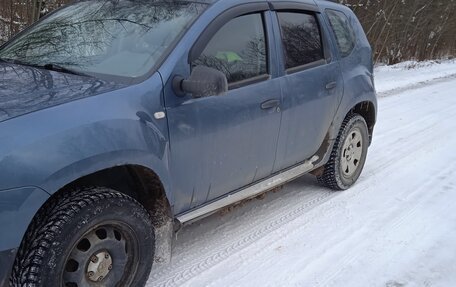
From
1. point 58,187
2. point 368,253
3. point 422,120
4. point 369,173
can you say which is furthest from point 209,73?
point 422,120

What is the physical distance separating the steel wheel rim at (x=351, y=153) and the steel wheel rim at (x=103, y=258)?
106 inches

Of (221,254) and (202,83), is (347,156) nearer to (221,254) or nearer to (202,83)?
(221,254)

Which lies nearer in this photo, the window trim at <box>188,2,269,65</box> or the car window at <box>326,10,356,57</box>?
the window trim at <box>188,2,269,65</box>

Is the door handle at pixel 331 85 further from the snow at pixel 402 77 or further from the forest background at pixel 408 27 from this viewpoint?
the forest background at pixel 408 27

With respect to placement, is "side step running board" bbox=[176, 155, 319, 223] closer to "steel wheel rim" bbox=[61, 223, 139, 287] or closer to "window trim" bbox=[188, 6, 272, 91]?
"steel wheel rim" bbox=[61, 223, 139, 287]

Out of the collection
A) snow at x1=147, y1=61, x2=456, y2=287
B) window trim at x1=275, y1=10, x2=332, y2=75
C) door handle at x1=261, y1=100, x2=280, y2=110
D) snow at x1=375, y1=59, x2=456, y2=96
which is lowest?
snow at x1=375, y1=59, x2=456, y2=96

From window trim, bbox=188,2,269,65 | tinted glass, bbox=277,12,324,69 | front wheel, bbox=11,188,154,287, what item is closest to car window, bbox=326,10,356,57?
tinted glass, bbox=277,12,324,69

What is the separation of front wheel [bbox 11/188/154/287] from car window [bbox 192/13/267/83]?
3.47 feet

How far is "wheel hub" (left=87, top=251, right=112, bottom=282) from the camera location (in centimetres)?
259

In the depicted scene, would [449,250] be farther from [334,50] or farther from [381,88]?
[381,88]

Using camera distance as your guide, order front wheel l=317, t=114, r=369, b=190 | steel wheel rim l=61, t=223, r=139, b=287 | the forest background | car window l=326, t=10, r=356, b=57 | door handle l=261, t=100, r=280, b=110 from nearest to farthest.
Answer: steel wheel rim l=61, t=223, r=139, b=287, door handle l=261, t=100, r=280, b=110, car window l=326, t=10, r=356, b=57, front wheel l=317, t=114, r=369, b=190, the forest background

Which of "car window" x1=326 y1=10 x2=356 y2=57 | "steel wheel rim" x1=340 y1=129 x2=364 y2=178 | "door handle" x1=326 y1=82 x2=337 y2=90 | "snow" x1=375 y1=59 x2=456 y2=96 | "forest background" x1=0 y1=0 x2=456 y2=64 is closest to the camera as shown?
"door handle" x1=326 y1=82 x2=337 y2=90

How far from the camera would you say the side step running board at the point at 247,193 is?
324cm

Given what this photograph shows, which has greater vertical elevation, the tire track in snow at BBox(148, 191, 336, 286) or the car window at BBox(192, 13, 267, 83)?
the car window at BBox(192, 13, 267, 83)
